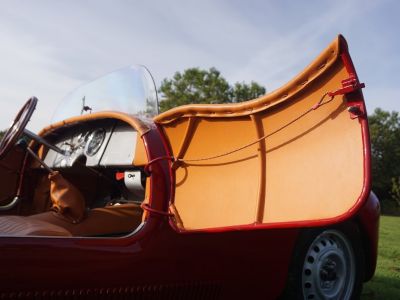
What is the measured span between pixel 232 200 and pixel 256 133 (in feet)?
1.36

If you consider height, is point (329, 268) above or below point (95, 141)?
below

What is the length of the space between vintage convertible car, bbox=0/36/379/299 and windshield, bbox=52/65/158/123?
0.03m

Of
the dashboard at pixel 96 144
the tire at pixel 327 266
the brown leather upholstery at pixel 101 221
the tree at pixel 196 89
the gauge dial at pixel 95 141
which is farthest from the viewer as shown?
the tree at pixel 196 89

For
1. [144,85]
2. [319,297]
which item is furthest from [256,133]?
[144,85]

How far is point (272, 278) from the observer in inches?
106

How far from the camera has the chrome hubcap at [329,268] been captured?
2.87 metres

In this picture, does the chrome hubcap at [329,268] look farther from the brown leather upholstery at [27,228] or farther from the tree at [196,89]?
the tree at [196,89]

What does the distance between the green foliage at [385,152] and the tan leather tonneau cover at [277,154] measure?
131ft

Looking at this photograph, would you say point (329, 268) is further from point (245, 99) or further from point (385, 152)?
point (385, 152)

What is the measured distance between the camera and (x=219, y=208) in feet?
7.97

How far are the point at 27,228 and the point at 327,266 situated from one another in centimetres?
194

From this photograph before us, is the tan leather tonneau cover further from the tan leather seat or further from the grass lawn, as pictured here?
the grass lawn

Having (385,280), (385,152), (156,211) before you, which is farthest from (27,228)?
(385,152)

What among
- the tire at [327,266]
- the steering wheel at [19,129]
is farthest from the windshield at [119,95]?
the tire at [327,266]
